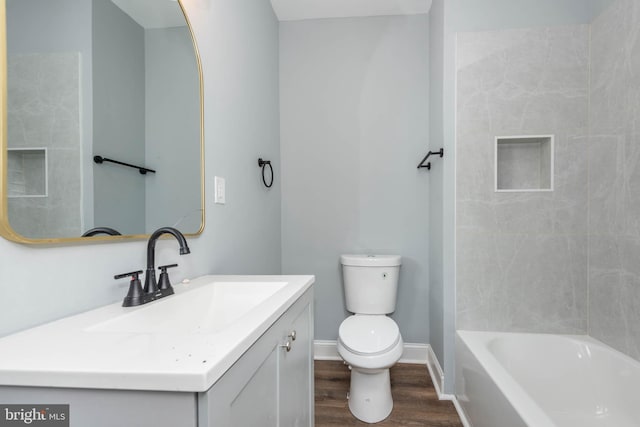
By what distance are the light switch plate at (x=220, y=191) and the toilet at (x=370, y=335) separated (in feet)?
3.21

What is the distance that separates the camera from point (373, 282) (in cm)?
205

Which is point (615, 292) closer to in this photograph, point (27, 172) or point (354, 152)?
point (354, 152)

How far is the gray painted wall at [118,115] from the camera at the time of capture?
797mm

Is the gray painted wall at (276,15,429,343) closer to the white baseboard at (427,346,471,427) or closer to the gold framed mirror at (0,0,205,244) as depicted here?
the white baseboard at (427,346,471,427)

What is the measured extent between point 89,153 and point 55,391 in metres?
0.55

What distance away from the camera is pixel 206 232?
1.28m

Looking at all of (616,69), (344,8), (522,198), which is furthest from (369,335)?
(344,8)

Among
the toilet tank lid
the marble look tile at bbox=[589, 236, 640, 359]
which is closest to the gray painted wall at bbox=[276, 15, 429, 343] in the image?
the toilet tank lid

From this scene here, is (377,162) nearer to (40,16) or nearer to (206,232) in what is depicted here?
(206,232)

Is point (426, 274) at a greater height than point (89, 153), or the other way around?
point (89, 153)

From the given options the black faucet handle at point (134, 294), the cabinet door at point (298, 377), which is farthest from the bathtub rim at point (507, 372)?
the black faucet handle at point (134, 294)

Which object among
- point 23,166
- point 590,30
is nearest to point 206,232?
point 23,166

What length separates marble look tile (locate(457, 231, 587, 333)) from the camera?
1679mm

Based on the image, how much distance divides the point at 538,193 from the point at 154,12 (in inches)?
77.6
